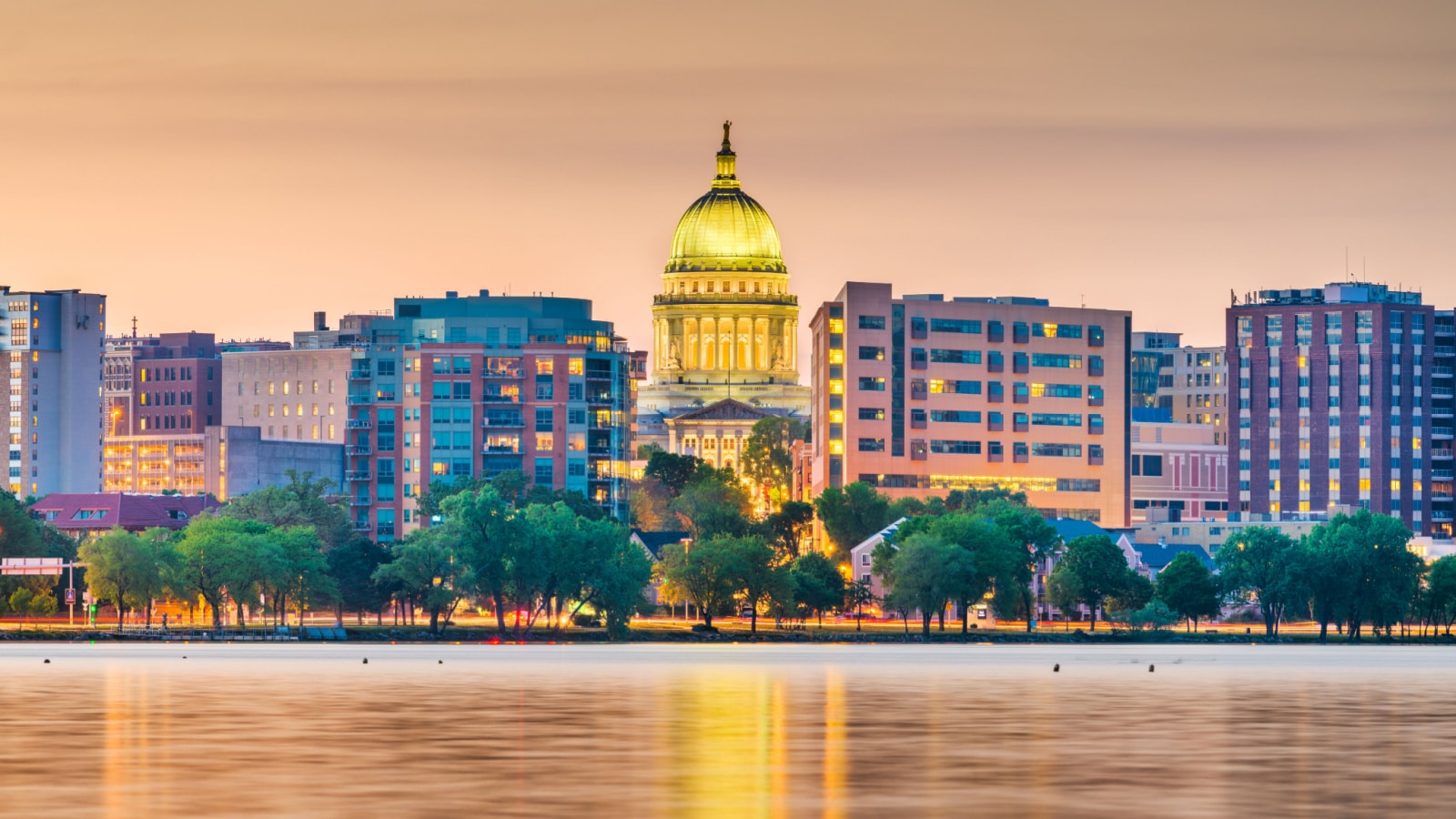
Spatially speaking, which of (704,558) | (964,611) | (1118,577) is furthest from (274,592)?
(1118,577)

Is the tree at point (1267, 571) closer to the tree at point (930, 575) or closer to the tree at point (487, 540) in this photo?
the tree at point (930, 575)

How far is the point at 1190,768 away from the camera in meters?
59.5

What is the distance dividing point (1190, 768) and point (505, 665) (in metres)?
66.7

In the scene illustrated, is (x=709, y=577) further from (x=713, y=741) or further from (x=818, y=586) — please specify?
(x=713, y=741)

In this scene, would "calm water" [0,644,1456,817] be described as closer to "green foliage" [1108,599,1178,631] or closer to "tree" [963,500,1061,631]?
"tree" [963,500,1061,631]

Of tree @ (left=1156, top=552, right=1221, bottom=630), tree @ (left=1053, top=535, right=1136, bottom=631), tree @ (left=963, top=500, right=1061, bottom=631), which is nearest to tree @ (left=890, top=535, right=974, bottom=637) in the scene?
tree @ (left=963, top=500, right=1061, bottom=631)

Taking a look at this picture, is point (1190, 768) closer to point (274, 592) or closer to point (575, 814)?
point (575, 814)

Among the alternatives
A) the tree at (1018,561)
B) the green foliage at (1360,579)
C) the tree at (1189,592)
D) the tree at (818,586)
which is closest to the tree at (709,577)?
the tree at (818,586)

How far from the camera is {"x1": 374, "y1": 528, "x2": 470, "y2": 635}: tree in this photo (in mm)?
164125

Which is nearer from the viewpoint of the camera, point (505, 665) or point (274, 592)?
point (505, 665)

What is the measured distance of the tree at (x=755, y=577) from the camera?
179m

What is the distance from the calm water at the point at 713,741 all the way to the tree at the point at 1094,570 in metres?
68.3

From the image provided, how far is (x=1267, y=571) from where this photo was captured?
18525 cm

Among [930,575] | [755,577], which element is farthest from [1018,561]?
[755,577]
